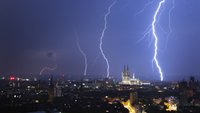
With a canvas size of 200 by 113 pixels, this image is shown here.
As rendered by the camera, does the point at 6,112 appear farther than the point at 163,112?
No

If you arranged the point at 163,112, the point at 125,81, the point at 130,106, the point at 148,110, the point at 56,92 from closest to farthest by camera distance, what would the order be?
the point at 163,112 → the point at 148,110 → the point at 130,106 → the point at 56,92 → the point at 125,81

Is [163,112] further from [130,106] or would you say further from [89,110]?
[130,106]

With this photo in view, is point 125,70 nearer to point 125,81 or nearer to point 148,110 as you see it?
point 125,81

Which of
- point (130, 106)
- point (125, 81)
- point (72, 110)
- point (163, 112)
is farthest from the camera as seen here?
point (125, 81)

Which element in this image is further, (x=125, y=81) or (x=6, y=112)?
(x=125, y=81)

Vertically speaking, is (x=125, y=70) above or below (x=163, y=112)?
above

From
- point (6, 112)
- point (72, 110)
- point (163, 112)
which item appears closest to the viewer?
point (6, 112)

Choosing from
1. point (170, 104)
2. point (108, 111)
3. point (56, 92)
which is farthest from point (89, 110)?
point (56, 92)

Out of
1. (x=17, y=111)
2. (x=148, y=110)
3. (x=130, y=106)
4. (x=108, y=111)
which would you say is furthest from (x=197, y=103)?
(x=17, y=111)

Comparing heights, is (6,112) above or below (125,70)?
below

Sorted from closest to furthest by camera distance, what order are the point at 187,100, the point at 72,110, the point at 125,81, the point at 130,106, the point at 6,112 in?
the point at 6,112 → the point at 72,110 → the point at 130,106 → the point at 187,100 → the point at 125,81
